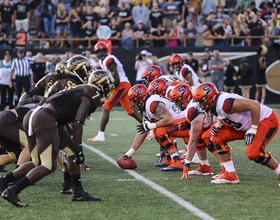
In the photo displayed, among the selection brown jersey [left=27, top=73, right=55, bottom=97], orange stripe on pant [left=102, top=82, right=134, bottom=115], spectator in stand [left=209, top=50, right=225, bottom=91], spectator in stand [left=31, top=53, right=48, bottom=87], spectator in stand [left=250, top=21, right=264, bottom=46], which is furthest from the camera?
spectator in stand [left=250, top=21, right=264, bottom=46]

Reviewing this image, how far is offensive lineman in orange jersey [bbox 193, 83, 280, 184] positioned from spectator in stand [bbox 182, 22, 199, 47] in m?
13.5

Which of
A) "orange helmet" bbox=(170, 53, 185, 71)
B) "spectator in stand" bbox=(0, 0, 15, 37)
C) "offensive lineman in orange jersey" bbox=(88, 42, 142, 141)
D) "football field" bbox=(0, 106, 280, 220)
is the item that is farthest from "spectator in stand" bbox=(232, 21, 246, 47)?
"football field" bbox=(0, 106, 280, 220)

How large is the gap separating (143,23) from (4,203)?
14633mm

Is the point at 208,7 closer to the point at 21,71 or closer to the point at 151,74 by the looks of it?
the point at 21,71

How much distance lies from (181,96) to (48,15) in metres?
13.2

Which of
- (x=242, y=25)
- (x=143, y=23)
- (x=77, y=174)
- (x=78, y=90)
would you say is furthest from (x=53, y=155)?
(x=242, y=25)

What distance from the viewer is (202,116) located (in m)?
5.83

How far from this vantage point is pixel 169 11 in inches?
732

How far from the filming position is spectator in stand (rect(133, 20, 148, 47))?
1791 cm

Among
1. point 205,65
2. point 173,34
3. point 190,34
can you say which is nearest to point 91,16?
point 173,34

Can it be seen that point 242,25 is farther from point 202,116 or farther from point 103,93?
point 103,93

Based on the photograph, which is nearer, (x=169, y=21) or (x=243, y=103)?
(x=243, y=103)

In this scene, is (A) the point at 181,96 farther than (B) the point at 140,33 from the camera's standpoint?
No

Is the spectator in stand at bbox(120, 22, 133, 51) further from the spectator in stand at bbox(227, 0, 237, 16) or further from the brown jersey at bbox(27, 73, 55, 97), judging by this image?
the brown jersey at bbox(27, 73, 55, 97)
